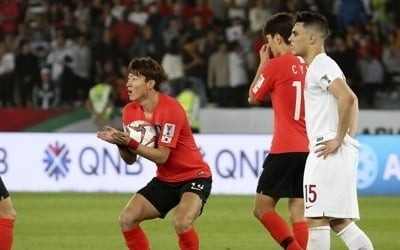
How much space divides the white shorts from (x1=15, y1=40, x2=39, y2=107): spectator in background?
15.5 metres

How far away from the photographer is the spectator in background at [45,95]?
23547 millimetres

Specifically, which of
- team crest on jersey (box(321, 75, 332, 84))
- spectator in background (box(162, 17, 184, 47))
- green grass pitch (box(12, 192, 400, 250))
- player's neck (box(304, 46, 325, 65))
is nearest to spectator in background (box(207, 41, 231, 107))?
spectator in background (box(162, 17, 184, 47))

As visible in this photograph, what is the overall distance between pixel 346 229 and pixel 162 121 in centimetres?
200

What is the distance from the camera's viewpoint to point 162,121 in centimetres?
1002

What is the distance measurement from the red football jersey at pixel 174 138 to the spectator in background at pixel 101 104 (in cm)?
1275

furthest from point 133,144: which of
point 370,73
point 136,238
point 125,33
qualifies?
point 125,33

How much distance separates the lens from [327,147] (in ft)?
28.1

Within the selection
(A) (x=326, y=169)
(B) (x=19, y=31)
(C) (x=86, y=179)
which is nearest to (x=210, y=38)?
(B) (x=19, y=31)

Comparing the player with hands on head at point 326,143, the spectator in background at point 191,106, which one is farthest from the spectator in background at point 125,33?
the player with hands on head at point 326,143

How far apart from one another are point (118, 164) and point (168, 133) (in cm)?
870

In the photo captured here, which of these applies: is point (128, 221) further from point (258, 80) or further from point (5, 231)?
point (258, 80)

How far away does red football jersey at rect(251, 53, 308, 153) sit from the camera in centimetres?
1012

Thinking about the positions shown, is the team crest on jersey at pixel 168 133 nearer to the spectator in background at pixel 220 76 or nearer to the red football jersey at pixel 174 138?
the red football jersey at pixel 174 138

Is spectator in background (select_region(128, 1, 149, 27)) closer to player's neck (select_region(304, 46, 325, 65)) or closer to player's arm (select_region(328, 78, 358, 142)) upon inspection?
player's neck (select_region(304, 46, 325, 65))
